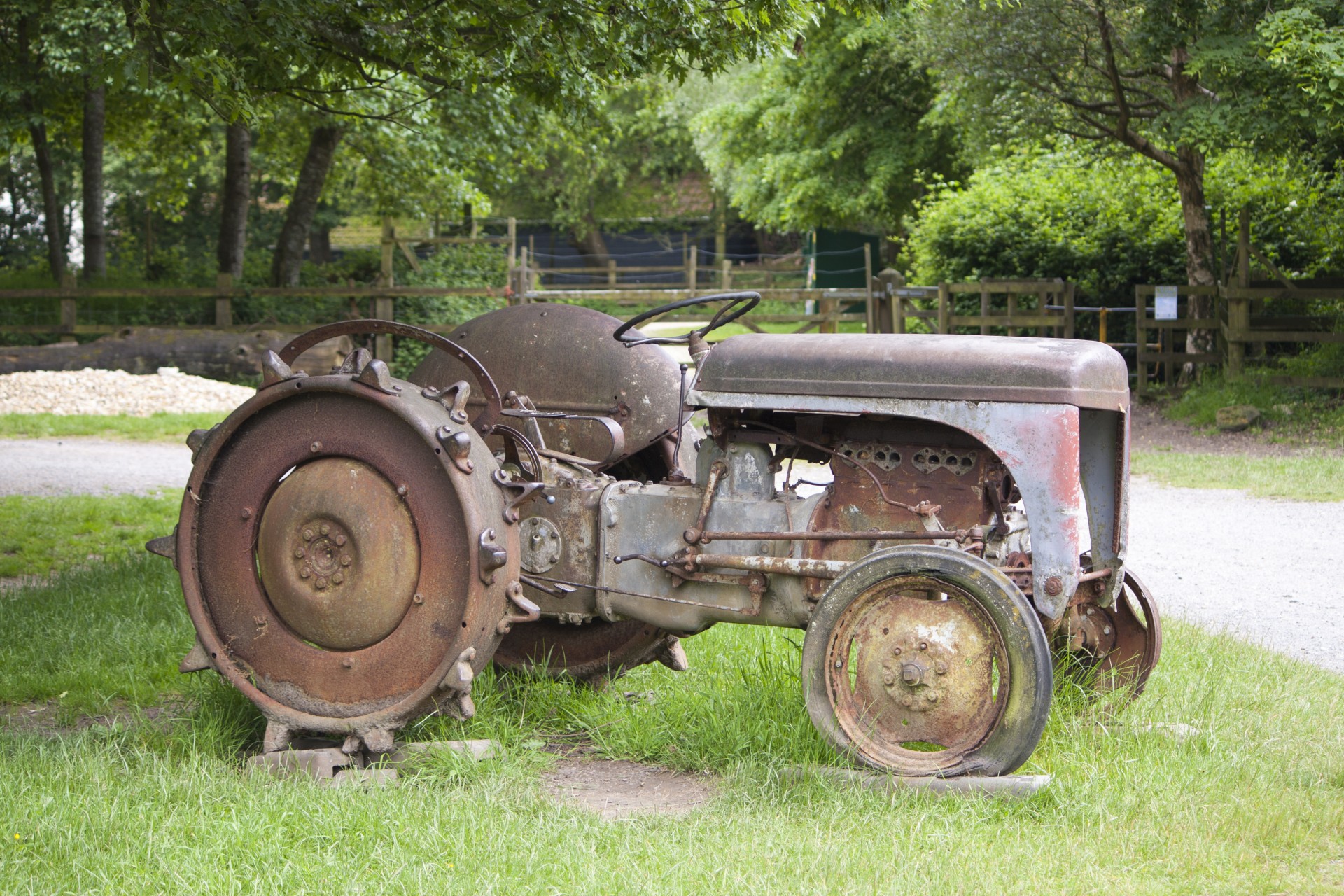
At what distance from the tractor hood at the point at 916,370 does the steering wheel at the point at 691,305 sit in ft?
0.56

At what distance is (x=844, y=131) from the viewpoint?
920 inches

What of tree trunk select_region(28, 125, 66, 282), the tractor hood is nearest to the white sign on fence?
the tractor hood

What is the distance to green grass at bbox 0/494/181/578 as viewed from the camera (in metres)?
7.40

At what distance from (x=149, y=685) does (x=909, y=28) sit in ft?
51.8

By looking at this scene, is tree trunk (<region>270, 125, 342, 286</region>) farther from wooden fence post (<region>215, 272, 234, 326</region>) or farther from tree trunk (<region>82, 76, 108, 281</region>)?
tree trunk (<region>82, 76, 108, 281</region>)

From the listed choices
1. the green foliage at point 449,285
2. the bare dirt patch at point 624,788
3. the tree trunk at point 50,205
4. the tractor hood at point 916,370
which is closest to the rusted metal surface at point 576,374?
the tractor hood at point 916,370

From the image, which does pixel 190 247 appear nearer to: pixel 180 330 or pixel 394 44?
pixel 180 330

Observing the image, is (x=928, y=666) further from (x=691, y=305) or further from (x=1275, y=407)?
(x=1275, y=407)

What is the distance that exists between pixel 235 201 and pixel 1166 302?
42.5 ft

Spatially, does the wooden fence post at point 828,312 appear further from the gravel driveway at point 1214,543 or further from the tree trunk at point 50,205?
the tree trunk at point 50,205

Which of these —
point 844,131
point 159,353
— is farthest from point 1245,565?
point 844,131

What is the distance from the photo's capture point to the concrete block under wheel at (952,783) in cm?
340

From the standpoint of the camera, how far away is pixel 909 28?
58.7 ft

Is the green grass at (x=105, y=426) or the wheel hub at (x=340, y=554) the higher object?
the wheel hub at (x=340, y=554)
